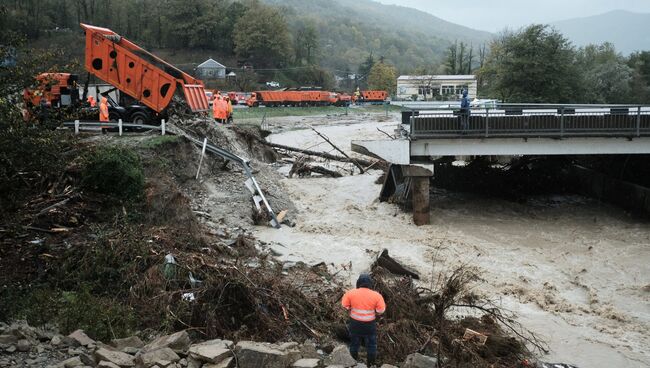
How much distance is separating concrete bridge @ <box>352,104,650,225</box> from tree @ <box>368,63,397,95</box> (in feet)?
302

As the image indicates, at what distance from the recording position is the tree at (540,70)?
155 ft

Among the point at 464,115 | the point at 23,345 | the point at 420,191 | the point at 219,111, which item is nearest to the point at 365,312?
the point at 23,345

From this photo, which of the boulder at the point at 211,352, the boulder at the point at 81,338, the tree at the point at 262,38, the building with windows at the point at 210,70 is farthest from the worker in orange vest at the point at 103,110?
the tree at the point at 262,38

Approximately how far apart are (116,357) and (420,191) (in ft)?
50.2

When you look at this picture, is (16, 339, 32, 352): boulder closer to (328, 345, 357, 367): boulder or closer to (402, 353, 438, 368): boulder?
(328, 345, 357, 367): boulder

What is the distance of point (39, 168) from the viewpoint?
384 inches

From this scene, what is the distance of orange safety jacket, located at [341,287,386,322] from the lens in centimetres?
823

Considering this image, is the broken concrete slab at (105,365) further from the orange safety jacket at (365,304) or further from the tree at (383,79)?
the tree at (383,79)

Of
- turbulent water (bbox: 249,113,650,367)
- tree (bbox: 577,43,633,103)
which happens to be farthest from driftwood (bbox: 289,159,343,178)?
tree (bbox: 577,43,633,103)

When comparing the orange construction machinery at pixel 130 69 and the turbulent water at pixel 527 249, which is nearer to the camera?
the turbulent water at pixel 527 249

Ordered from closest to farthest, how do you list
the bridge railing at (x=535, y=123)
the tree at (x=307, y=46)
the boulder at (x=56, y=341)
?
the boulder at (x=56, y=341)
the bridge railing at (x=535, y=123)
the tree at (x=307, y=46)

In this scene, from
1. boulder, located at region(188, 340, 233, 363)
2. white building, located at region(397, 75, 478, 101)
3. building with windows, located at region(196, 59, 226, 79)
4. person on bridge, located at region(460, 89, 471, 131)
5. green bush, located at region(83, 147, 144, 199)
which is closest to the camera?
boulder, located at region(188, 340, 233, 363)

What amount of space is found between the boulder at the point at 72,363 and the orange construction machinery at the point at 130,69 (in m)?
15.2

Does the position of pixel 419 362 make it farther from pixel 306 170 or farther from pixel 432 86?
pixel 432 86
